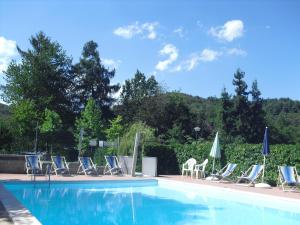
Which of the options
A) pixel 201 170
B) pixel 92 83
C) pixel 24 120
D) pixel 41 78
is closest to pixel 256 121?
pixel 92 83

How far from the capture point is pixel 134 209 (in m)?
10.7

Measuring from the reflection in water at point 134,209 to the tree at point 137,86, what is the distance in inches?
1211

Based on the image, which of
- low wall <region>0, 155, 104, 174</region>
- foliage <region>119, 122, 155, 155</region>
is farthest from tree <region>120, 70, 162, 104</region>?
low wall <region>0, 155, 104, 174</region>

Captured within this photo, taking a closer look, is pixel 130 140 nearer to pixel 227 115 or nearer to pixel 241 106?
pixel 227 115

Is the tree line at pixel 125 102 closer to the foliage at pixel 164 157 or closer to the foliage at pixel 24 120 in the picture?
the foliage at pixel 24 120

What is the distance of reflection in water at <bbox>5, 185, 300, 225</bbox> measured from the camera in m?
9.20

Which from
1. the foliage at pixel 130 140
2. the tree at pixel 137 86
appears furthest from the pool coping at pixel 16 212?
the tree at pixel 137 86

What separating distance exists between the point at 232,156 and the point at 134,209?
753cm

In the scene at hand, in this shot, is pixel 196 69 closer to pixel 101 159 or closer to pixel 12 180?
pixel 101 159

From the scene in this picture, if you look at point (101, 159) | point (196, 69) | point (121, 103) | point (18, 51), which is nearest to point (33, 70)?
point (18, 51)

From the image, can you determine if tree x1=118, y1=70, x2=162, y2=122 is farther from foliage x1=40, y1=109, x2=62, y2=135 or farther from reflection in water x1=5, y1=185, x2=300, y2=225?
reflection in water x1=5, y1=185, x2=300, y2=225

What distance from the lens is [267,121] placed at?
132ft

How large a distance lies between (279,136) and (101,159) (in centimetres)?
2493

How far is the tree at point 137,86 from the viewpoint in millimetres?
44625
